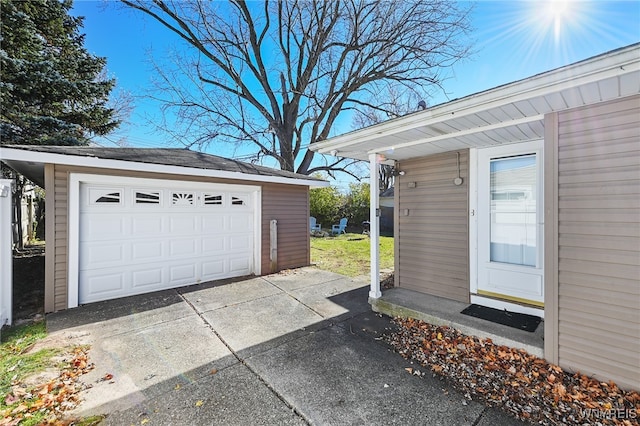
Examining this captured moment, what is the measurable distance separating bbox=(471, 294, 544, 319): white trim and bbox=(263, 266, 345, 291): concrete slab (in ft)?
9.51

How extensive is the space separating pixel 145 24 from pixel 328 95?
26.7 ft

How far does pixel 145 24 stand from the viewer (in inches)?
434

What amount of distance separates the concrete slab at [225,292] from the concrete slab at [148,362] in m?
0.83

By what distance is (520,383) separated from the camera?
2.46 metres

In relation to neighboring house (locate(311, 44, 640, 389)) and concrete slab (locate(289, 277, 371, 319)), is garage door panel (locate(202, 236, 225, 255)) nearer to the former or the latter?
concrete slab (locate(289, 277, 371, 319))

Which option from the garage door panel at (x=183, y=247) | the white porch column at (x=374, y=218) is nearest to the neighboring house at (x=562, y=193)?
the white porch column at (x=374, y=218)

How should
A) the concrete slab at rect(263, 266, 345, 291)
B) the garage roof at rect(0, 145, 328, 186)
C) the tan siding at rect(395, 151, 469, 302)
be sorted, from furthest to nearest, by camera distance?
the concrete slab at rect(263, 266, 345, 291), the tan siding at rect(395, 151, 469, 302), the garage roof at rect(0, 145, 328, 186)

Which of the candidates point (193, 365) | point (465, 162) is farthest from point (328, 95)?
point (193, 365)

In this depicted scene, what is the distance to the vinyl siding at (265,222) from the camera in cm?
430

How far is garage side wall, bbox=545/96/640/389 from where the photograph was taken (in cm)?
231

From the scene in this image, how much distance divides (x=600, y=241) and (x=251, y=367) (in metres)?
3.47

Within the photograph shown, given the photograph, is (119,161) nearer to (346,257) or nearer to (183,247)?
(183,247)

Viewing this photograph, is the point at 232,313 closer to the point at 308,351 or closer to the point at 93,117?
the point at 308,351

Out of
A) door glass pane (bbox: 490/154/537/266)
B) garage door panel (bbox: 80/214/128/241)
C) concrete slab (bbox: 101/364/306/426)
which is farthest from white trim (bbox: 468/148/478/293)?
garage door panel (bbox: 80/214/128/241)
